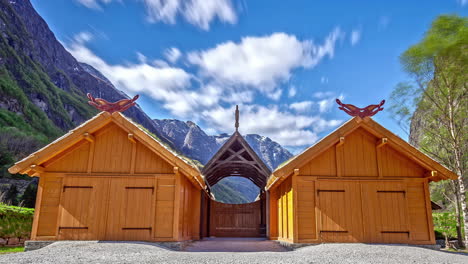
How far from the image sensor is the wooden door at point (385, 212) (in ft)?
39.4

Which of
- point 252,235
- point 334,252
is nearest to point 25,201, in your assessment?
point 252,235

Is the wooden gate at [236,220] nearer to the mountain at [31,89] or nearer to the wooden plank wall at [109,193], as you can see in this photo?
the wooden plank wall at [109,193]

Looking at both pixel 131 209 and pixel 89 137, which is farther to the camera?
pixel 89 137

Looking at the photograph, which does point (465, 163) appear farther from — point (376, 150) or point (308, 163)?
point (308, 163)

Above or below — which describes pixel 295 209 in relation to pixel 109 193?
below

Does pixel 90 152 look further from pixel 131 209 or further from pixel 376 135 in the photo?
pixel 376 135

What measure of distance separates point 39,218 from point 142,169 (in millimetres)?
3848

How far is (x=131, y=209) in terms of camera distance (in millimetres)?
11773

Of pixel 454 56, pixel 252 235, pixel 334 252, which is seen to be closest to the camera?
pixel 334 252

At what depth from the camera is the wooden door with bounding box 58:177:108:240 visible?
1160 centimetres

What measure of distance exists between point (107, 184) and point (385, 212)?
10.1 metres

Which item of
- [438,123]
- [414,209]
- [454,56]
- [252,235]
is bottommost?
[252,235]

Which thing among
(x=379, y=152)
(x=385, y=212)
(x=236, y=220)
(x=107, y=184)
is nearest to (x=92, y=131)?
(x=107, y=184)

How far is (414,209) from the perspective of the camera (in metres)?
12.3
